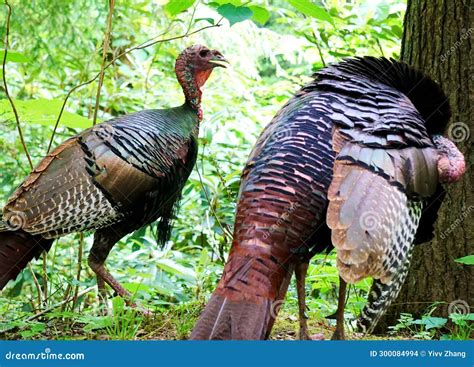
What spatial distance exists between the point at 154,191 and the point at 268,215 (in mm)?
1313

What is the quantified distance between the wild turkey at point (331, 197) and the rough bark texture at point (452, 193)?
0.48 metres

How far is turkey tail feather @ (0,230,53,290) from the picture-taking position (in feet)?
12.0

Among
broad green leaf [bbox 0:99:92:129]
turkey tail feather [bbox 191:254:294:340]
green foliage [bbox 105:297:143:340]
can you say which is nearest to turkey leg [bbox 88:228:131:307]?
green foliage [bbox 105:297:143:340]

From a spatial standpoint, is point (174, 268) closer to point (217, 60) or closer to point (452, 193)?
point (217, 60)

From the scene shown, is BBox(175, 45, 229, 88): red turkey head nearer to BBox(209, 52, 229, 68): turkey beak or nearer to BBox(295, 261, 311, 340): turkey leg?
BBox(209, 52, 229, 68): turkey beak

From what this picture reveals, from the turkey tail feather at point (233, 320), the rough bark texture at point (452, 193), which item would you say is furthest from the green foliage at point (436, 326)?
the turkey tail feather at point (233, 320)

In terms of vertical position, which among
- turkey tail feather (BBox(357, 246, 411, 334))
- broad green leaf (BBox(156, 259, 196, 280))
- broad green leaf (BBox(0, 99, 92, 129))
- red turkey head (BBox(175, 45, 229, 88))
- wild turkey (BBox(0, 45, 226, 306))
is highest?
red turkey head (BBox(175, 45, 229, 88))

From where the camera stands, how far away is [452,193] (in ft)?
12.6

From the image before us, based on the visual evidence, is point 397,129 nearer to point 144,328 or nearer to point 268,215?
point 268,215

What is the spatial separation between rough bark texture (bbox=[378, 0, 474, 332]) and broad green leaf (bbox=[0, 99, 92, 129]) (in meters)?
2.22

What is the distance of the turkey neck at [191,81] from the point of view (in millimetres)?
4625

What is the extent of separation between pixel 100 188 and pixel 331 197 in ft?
5.15

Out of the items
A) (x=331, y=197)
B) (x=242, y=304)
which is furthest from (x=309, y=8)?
(x=242, y=304)

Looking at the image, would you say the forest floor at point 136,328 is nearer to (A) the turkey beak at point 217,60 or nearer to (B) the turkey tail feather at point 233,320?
(B) the turkey tail feather at point 233,320
